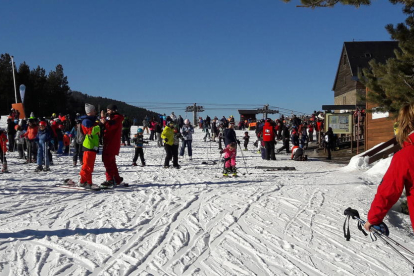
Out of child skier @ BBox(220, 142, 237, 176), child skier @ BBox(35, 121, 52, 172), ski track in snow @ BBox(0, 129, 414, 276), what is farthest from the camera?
child skier @ BBox(35, 121, 52, 172)

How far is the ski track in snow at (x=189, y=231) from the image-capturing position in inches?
170

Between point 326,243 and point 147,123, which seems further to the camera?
point 147,123

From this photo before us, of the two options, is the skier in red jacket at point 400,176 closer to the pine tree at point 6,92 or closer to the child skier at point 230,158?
the child skier at point 230,158

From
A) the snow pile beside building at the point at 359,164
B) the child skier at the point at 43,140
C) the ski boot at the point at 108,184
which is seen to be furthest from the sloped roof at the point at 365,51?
the ski boot at the point at 108,184

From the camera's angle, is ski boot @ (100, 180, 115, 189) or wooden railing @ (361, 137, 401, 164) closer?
ski boot @ (100, 180, 115, 189)

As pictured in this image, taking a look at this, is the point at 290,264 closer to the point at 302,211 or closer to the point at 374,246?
the point at 374,246

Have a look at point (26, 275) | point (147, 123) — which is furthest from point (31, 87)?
point (26, 275)

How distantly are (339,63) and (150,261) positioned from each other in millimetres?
45602

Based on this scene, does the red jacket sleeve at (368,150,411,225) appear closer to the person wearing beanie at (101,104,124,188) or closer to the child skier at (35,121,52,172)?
the person wearing beanie at (101,104,124,188)

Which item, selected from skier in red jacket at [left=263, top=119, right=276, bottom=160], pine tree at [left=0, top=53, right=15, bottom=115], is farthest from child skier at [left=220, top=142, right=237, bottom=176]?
pine tree at [left=0, top=53, right=15, bottom=115]

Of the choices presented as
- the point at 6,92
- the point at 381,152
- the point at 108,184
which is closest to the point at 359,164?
the point at 381,152

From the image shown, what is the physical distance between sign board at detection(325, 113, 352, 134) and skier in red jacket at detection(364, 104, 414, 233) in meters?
18.4

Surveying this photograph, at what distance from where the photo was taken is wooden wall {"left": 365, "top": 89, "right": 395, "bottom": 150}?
1717cm

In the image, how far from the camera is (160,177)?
37.7ft
